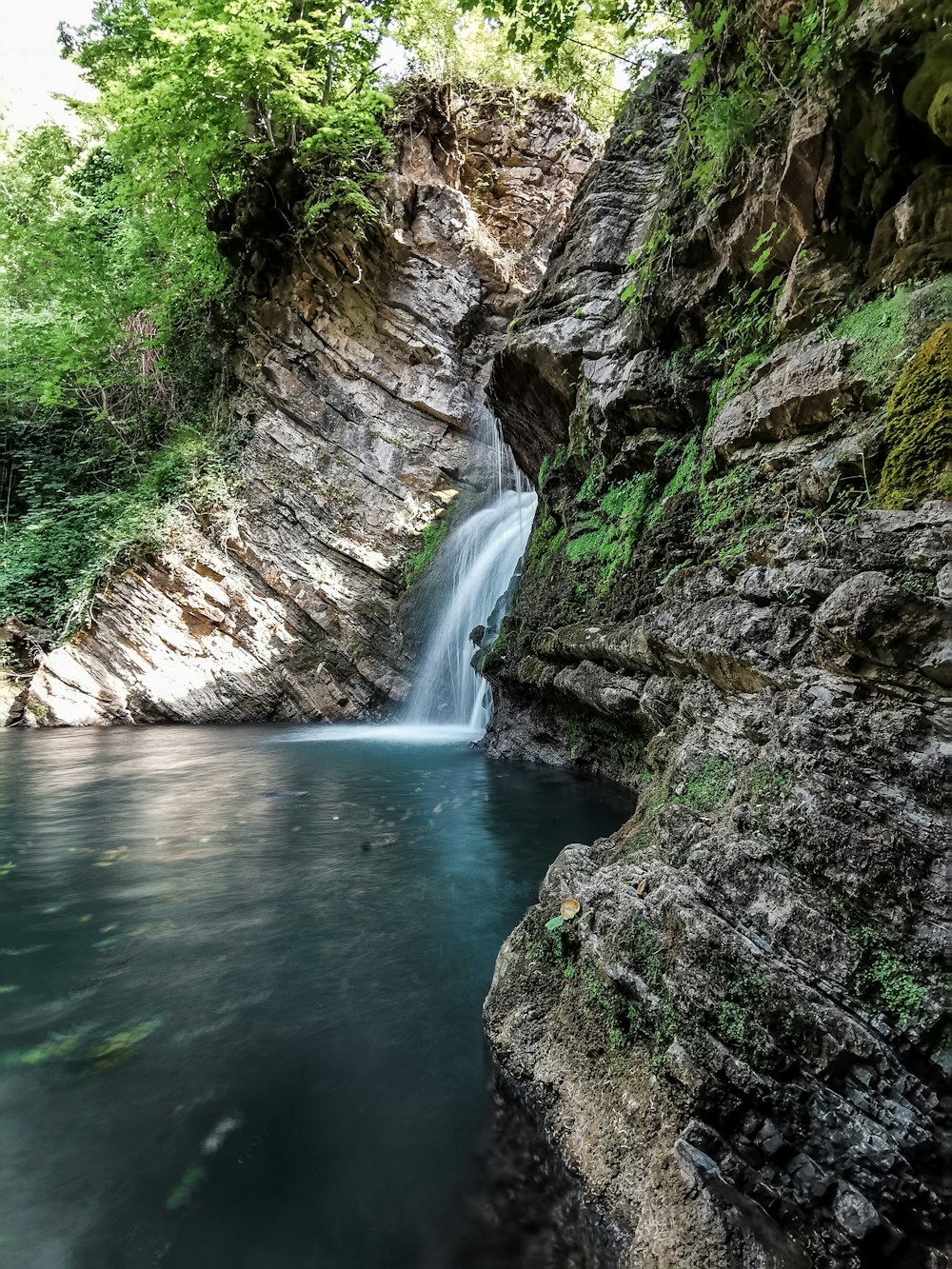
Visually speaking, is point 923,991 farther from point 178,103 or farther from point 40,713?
point 178,103

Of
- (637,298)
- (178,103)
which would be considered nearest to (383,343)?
(178,103)

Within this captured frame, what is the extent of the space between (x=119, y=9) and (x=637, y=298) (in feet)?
47.3

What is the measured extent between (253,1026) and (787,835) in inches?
106

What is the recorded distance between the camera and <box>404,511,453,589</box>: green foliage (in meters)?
14.6

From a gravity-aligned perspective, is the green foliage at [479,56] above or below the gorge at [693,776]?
above

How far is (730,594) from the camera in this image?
4.00 m

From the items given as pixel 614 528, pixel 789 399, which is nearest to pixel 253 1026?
pixel 789 399

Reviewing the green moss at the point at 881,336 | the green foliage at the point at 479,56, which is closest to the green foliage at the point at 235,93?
the green foliage at the point at 479,56

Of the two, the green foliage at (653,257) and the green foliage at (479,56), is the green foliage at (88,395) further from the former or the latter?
the green foliage at (653,257)

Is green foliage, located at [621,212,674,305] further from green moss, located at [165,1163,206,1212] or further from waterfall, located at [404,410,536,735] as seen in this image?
green moss, located at [165,1163,206,1212]

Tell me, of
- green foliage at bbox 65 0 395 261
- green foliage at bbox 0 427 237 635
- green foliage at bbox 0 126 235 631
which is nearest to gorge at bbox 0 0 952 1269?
green foliage at bbox 0 427 237 635

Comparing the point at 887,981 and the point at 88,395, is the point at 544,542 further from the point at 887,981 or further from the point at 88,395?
the point at 88,395

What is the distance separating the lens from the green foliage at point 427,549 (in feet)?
48.0

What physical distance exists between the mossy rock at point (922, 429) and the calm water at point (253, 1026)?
3.14m
